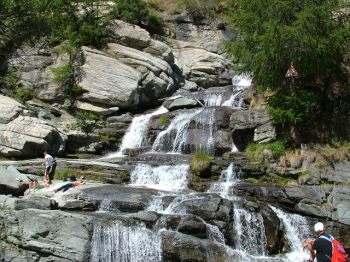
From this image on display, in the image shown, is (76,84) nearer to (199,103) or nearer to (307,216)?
(199,103)

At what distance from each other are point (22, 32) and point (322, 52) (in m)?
11.6

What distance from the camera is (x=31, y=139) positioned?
1986 centimetres

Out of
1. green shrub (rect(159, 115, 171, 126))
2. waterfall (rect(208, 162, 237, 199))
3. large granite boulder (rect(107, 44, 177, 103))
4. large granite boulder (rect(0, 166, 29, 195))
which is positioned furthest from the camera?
large granite boulder (rect(107, 44, 177, 103))

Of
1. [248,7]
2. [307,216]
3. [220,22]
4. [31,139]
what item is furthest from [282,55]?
[220,22]

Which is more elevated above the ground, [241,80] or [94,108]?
[241,80]

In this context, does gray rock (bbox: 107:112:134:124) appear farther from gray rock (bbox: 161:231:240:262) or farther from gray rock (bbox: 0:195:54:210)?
gray rock (bbox: 161:231:240:262)

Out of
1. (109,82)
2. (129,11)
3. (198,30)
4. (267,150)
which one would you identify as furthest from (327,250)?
(198,30)

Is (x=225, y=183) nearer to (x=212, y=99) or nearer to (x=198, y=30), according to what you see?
(x=212, y=99)

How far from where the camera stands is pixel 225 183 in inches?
668

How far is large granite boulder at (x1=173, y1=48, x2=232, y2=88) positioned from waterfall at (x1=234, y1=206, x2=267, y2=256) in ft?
58.4

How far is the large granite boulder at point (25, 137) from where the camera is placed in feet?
65.0

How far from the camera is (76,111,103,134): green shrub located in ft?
75.1

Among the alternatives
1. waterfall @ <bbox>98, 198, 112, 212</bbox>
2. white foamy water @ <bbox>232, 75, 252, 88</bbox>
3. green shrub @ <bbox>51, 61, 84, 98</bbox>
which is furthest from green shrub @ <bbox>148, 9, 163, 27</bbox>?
waterfall @ <bbox>98, 198, 112, 212</bbox>

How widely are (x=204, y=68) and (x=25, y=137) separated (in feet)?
48.7
